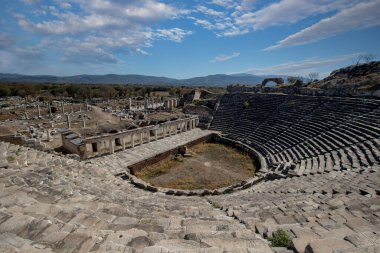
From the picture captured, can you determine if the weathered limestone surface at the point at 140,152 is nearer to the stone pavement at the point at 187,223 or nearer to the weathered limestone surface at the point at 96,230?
the stone pavement at the point at 187,223

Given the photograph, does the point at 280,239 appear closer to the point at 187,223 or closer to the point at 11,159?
the point at 187,223

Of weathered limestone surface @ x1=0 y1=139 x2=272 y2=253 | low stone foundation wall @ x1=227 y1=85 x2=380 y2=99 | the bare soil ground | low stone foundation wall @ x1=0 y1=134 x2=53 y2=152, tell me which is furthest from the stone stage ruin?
low stone foundation wall @ x1=0 y1=134 x2=53 y2=152

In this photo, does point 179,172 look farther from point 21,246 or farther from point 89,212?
point 21,246

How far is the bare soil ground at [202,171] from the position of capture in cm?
1592

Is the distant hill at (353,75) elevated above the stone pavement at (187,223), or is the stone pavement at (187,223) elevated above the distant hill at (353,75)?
the distant hill at (353,75)

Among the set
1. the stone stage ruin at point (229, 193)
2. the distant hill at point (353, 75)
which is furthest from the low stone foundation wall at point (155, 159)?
the distant hill at point (353, 75)

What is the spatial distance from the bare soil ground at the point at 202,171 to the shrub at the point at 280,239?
10164 mm

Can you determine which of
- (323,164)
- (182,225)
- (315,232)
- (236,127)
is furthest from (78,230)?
(236,127)

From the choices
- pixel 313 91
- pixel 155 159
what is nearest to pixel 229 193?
pixel 155 159

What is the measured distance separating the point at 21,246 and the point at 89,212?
2.36 m

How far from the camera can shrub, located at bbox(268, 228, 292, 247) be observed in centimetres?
475

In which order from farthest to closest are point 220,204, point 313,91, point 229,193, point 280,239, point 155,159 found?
point 313,91, point 155,159, point 229,193, point 220,204, point 280,239

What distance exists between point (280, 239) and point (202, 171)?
1307 cm

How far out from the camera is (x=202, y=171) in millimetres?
17859
